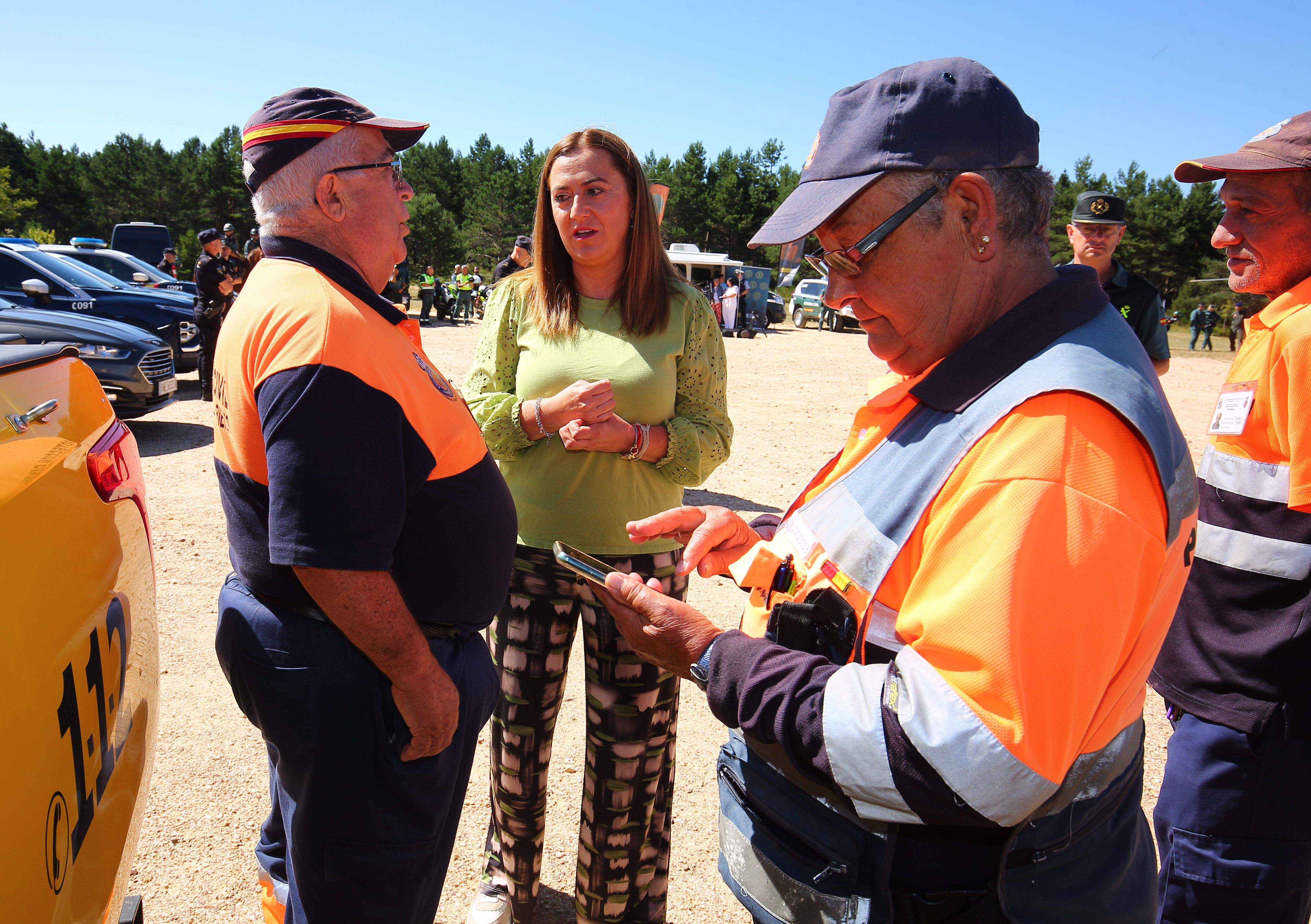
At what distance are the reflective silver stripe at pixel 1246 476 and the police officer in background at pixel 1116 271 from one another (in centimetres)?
284

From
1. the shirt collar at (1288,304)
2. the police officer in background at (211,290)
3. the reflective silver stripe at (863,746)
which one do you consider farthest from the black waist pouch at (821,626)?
the police officer in background at (211,290)

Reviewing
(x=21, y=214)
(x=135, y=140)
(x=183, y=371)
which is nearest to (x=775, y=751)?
(x=183, y=371)

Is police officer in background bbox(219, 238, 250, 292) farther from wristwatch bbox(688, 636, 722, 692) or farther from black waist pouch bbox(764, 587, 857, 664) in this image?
black waist pouch bbox(764, 587, 857, 664)

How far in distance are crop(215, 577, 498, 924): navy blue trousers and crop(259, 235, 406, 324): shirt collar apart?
687mm

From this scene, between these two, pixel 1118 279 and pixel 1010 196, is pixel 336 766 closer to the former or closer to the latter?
pixel 1010 196

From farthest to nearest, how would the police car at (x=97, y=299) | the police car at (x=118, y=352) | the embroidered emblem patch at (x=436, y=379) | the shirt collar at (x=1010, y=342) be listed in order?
the police car at (x=97, y=299)
the police car at (x=118, y=352)
the embroidered emblem patch at (x=436, y=379)
the shirt collar at (x=1010, y=342)

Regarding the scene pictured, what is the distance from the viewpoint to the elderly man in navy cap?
1.55m

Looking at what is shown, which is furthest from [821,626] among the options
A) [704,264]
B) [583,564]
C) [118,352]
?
[704,264]

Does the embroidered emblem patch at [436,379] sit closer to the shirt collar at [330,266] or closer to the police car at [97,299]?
the shirt collar at [330,266]

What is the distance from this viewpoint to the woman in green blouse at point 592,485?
2506 millimetres

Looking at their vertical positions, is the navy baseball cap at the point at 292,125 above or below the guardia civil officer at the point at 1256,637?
above

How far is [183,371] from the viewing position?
1134 centimetres

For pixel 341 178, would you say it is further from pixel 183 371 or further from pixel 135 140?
pixel 135 140

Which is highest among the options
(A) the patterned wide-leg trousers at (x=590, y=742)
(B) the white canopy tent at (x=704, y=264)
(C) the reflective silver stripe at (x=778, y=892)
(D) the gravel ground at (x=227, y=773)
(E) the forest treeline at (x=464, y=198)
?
(E) the forest treeline at (x=464, y=198)
